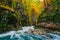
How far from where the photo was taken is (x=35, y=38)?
32.8 ft

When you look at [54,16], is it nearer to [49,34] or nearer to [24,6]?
[24,6]

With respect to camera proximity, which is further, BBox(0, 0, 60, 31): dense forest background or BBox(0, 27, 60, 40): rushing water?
BBox(0, 0, 60, 31): dense forest background

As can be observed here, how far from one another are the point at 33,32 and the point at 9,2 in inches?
155

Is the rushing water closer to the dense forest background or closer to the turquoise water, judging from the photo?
the turquoise water

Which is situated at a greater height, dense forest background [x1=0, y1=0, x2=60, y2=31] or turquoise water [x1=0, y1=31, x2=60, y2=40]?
dense forest background [x1=0, y1=0, x2=60, y2=31]

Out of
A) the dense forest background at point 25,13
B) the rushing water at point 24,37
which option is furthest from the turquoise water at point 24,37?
the dense forest background at point 25,13

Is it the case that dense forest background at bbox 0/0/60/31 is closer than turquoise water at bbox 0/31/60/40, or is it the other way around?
turquoise water at bbox 0/31/60/40

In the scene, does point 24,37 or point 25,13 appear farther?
point 25,13

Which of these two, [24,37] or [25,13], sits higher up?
[25,13]

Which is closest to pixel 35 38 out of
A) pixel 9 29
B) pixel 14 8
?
pixel 9 29

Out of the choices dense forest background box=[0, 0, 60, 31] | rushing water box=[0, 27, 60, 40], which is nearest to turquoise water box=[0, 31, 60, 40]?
rushing water box=[0, 27, 60, 40]

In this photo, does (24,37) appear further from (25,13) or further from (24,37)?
(25,13)

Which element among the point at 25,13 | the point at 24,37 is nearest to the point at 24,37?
the point at 24,37

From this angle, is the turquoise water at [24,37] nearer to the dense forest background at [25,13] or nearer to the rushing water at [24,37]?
the rushing water at [24,37]
